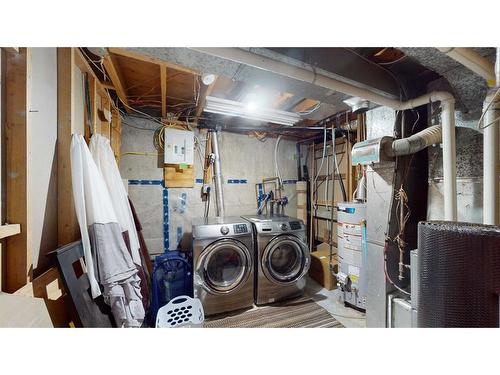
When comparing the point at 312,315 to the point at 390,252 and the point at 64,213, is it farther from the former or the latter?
the point at 64,213

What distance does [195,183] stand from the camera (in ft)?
11.0

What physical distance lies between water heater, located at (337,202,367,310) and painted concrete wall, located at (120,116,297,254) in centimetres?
153

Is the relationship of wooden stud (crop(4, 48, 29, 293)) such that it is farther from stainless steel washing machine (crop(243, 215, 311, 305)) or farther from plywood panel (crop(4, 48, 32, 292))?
stainless steel washing machine (crop(243, 215, 311, 305))

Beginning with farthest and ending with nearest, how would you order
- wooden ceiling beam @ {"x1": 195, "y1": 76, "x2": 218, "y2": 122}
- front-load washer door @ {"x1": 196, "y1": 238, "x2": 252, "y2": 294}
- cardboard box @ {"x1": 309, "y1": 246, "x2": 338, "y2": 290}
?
1. cardboard box @ {"x1": 309, "y1": 246, "x2": 338, "y2": 290}
2. front-load washer door @ {"x1": 196, "y1": 238, "x2": 252, "y2": 294}
3. wooden ceiling beam @ {"x1": 195, "y1": 76, "x2": 218, "y2": 122}

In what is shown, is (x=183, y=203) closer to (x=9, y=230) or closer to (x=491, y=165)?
(x=9, y=230)

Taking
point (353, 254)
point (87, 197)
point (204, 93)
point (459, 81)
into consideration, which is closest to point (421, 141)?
point (459, 81)

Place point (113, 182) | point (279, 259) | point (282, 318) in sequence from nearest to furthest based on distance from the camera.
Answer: point (113, 182), point (282, 318), point (279, 259)

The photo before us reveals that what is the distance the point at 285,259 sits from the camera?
9.42ft

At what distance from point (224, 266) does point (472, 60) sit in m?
2.73

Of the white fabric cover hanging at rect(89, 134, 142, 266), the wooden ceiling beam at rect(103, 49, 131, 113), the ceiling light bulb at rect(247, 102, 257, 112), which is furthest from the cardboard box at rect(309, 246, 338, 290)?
the wooden ceiling beam at rect(103, 49, 131, 113)

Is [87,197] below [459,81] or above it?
below

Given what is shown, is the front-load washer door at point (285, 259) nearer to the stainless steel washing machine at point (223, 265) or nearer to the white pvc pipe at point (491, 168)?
the stainless steel washing machine at point (223, 265)

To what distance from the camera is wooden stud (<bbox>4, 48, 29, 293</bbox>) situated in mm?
972
